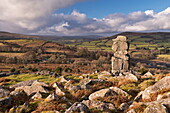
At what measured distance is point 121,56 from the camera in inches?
1099

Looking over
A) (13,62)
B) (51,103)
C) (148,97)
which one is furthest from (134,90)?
(13,62)

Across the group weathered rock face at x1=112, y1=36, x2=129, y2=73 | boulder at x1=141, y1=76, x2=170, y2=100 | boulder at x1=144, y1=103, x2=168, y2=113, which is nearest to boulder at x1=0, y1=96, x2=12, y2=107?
boulder at x1=144, y1=103, x2=168, y2=113

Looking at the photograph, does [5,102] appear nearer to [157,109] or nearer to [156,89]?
[157,109]

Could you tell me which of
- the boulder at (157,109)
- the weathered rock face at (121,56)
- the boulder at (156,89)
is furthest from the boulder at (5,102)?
the weathered rock face at (121,56)

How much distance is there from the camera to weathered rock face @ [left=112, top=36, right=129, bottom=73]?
27.6 metres

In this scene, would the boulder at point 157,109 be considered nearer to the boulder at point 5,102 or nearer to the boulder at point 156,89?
the boulder at point 156,89

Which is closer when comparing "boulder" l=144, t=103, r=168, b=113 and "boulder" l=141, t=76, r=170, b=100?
"boulder" l=144, t=103, r=168, b=113

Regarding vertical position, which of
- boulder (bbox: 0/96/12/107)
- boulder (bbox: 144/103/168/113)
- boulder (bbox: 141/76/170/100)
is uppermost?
boulder (bbox: 144/103/168/113)

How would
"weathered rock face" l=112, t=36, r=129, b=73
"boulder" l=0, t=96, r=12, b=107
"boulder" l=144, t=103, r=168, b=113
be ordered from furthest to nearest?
"weathered rock face" l=112, t=36, r=129, b=73 → "boulder" l=0, t=96, r=12, b=107 → "boulder" l=144, t=103, r=168, b=113

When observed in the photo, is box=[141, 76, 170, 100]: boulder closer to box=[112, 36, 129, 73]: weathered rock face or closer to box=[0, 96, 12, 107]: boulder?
box=[0, 96, 12, 107]: boulder

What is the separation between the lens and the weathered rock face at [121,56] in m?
27.6

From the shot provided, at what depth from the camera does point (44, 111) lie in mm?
9188

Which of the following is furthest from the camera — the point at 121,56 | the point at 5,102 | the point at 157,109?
the point at 121,56

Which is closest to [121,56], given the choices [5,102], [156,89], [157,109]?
[156,89]
